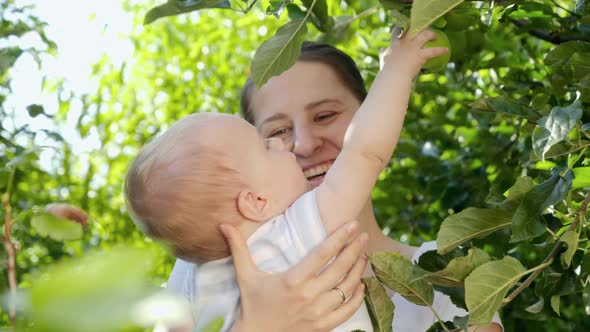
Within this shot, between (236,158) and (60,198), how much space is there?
245 cm

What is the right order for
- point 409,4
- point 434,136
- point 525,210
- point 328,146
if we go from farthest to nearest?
point 434,136 < point 328,146 < point 409,4 < point 525,210

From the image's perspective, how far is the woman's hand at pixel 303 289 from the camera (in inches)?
52.6

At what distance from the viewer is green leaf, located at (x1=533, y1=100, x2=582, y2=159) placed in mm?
1107

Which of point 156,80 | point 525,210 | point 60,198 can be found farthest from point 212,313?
point 156,80

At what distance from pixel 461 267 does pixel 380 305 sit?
0.14 meters

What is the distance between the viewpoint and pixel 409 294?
1.31m

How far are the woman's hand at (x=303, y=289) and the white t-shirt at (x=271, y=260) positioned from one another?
44 mm

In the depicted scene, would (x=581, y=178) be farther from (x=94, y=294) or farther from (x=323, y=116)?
(x=94, y=294)

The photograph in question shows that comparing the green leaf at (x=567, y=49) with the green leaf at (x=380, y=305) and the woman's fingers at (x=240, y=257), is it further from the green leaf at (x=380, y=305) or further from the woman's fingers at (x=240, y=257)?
the woman's fingers at (x=240, y=257)

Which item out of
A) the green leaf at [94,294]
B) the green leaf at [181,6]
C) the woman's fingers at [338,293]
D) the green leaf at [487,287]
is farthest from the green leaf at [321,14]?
the green leaf at [94,294]

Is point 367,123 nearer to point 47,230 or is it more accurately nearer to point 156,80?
point 47,230

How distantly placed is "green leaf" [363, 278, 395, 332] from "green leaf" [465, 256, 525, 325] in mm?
156

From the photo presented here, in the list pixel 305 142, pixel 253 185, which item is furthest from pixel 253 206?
pixel 305 142

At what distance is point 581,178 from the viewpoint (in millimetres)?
1331
